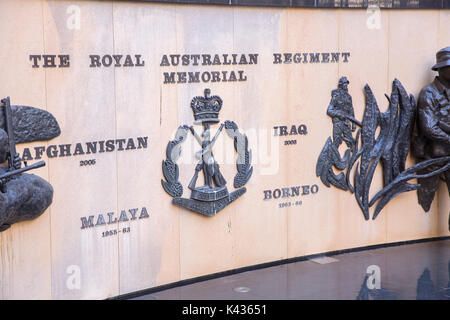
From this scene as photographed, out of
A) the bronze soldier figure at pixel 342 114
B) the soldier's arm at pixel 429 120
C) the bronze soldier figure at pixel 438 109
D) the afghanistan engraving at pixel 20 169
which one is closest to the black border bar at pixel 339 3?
the bronze soldier figure at pixel 438 109

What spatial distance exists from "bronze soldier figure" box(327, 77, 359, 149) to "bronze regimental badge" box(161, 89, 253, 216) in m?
Answer: 1.25

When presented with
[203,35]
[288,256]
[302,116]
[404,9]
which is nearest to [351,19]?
[404,9]

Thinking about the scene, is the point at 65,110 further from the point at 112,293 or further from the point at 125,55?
the point at 112,293

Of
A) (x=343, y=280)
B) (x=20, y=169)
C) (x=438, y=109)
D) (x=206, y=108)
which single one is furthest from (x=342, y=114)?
(x=20, y=169)

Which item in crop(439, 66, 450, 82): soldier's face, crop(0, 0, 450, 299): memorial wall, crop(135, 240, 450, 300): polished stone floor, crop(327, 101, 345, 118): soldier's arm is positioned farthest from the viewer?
crop(439, 66, 450, 82): soldier's face

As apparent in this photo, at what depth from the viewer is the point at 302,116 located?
7703 millimetres

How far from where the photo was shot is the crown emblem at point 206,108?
6.89 meters

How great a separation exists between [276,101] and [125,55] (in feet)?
6.28

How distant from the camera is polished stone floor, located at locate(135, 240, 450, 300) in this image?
664cm

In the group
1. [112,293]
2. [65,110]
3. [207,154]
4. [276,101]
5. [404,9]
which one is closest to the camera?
[65,110]

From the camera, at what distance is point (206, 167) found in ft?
23.0

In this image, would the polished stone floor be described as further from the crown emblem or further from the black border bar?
the black border bar

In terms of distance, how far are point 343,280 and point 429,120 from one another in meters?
2.30

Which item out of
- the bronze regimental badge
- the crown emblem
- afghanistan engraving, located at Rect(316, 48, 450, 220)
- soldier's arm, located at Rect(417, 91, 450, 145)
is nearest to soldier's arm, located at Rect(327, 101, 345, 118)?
afghanistan engraving, located at Rect(316, 48, 450, 220)
